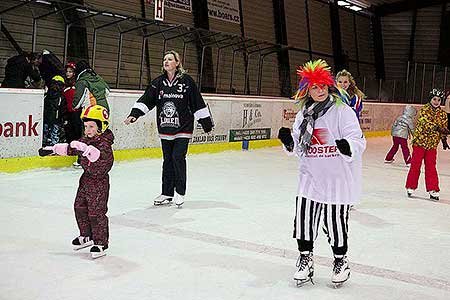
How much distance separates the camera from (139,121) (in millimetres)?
9500

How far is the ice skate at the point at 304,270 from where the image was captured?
3.45 metres

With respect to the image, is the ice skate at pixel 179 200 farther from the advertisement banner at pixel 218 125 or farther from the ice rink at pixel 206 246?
the advertisement banner at pixel 218 125

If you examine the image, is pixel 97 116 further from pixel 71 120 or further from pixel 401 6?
pixel 401 6

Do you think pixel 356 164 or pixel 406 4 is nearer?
pixel 356 164

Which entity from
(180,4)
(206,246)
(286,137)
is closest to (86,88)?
(206,246)

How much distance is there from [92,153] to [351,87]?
3.09 metres

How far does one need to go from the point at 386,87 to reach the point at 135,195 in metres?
16.4

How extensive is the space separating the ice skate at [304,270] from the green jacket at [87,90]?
16.0 ft

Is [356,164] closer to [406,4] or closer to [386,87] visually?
[386,87]

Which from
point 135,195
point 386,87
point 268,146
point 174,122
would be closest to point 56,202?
point 135,195

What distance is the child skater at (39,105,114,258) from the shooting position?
3.66 m

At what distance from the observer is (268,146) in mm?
13078

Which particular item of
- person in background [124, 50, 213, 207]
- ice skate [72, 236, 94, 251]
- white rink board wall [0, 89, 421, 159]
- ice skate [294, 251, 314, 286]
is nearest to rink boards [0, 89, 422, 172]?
white rink board wall [0, 89, 421, 159]

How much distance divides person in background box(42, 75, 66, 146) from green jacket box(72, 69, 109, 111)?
1.22 feet
